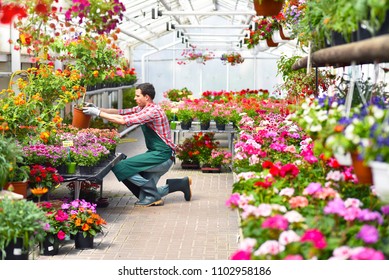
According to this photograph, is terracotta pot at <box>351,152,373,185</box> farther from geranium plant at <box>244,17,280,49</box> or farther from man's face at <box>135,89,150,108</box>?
geranium plant at <box>244,17,280,49</box>

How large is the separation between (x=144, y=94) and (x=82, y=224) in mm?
2286

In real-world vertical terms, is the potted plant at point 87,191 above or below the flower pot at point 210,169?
above

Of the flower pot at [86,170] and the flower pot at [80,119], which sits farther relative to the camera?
the flower pot at [80,119]

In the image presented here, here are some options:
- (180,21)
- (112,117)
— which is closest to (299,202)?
(112,117)

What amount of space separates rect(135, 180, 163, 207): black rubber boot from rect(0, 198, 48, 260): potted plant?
12.6 feet

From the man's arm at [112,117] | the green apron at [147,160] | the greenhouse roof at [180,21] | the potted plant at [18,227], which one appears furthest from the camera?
the greenhouse roof at [180,21]

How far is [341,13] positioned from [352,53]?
329mm

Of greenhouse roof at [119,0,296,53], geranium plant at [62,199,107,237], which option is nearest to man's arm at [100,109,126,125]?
geranium plant at [62,199,107,237]

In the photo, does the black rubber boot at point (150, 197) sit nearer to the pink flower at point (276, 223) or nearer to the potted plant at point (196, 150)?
the potted plant at point (196, 150)

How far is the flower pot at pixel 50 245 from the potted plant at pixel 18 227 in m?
1.47

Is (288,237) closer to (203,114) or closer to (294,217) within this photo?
(294,217)

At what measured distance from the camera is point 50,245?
5.61 m

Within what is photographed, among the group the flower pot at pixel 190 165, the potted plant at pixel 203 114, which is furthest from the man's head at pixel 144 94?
the flower pot at pixel 190 165

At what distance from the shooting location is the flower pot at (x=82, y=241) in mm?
5871
